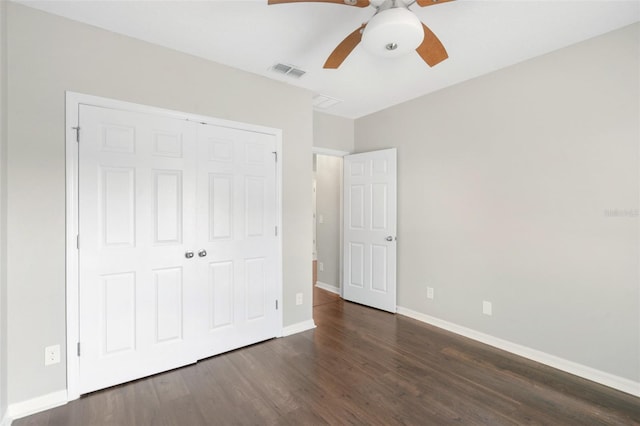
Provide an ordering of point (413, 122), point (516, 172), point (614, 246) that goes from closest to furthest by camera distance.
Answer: point (614, 246) < point (516, 172) < point (413, 122)

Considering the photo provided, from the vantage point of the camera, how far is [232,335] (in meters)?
2.83

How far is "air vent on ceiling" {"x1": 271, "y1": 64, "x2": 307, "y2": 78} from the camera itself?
111 inches

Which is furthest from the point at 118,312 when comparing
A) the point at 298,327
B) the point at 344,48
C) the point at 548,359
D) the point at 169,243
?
the point at 548,359

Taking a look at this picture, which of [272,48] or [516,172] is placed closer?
[272,48]

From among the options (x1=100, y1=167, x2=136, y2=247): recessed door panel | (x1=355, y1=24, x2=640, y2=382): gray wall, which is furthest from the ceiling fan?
(x1=100, y1=167, x2=136, y2=247): recessed door panel

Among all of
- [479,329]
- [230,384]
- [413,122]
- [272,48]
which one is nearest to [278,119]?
[272,48]

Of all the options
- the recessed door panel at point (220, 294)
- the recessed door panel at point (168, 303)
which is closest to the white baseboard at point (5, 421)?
the recessed door panel at point (168, 303)

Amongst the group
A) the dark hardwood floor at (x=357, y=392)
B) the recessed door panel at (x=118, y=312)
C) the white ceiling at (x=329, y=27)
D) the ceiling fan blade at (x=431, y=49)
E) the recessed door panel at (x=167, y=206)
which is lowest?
the dark hardwood floor at (x=357, y=392)

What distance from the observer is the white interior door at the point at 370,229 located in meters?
3.87

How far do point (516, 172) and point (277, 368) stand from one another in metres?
2.82

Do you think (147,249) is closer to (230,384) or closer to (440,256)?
(230,384)

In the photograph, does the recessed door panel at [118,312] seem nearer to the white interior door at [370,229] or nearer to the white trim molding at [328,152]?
the white trim molding at [328,152]

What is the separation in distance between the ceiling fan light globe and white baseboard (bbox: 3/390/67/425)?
3.09m

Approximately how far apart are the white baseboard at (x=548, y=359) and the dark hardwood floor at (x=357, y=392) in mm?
72
